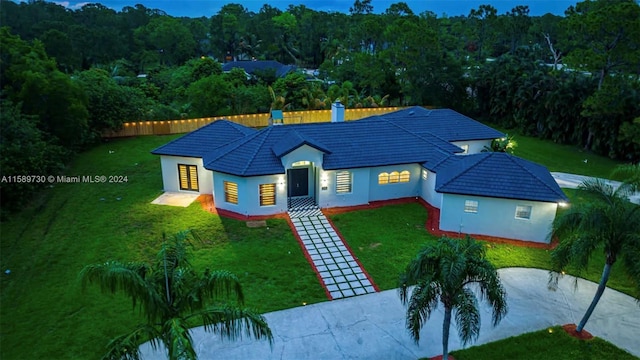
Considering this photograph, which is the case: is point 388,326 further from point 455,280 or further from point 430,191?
point 430,191

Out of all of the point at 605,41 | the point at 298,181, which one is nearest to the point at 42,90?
the point at 298,181

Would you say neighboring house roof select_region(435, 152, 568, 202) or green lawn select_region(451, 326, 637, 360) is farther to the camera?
neighboring house roof select_region(435, 152, 568, 202)

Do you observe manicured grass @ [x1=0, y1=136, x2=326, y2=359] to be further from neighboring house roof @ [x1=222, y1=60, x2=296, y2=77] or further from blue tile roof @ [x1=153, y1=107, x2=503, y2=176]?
neighboring house roof @ [x1=222, y1=60, x2=296, y2=77]

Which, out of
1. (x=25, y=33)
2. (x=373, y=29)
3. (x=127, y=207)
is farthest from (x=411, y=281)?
(x=25, y=33)

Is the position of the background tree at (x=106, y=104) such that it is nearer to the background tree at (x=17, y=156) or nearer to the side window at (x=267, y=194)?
the background tree at (x=17, y=156)

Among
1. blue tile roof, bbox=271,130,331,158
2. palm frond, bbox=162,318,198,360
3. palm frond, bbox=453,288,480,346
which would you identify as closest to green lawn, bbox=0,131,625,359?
blue tile roof, bbox=271,130,331,158
